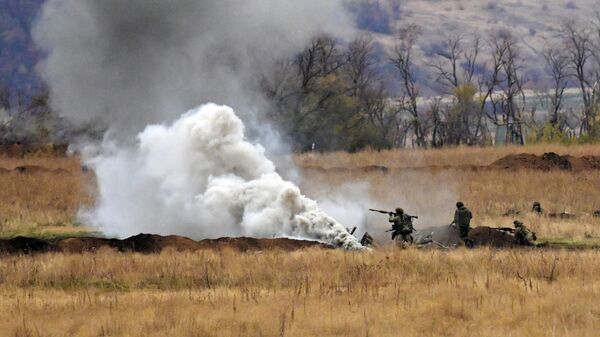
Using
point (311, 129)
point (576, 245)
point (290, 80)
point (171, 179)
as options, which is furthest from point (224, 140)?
point (311, 129)

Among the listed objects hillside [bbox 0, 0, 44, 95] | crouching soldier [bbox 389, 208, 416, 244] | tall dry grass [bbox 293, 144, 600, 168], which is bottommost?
crouching soldier [bbox 389, 208, 416, 244]

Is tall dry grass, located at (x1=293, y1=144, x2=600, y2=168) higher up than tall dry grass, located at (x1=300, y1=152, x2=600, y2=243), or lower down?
higher up

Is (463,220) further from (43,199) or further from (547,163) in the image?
(547,163)

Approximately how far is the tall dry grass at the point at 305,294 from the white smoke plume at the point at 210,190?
4736 mm

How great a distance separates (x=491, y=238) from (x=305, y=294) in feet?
31.8

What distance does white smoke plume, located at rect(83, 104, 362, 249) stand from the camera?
27078 millimetres

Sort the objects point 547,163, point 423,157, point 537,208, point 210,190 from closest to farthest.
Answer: point 210,190 < point 537,208 < point 547,163 < point 423,157

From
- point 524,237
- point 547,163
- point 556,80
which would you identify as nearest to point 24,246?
point 524,237

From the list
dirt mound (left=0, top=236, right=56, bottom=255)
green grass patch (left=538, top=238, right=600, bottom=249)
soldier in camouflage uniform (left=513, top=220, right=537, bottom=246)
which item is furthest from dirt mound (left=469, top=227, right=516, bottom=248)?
dirt mound (left=0, top=236, right=56, bottom=255)

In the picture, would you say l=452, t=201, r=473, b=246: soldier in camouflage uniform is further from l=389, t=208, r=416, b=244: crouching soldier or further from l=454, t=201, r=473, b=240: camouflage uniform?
l=389, t=208, r=416, b=244: crouching soldier

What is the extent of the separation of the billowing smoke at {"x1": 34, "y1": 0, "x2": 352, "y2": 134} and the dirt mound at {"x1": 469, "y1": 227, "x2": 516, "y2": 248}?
1041 cm

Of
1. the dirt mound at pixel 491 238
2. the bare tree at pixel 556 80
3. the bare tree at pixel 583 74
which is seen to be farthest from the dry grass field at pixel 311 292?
the bare tree at pixel 583 74

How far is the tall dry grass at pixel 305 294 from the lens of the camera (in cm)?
1491

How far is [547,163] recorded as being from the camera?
4366 centimetres
